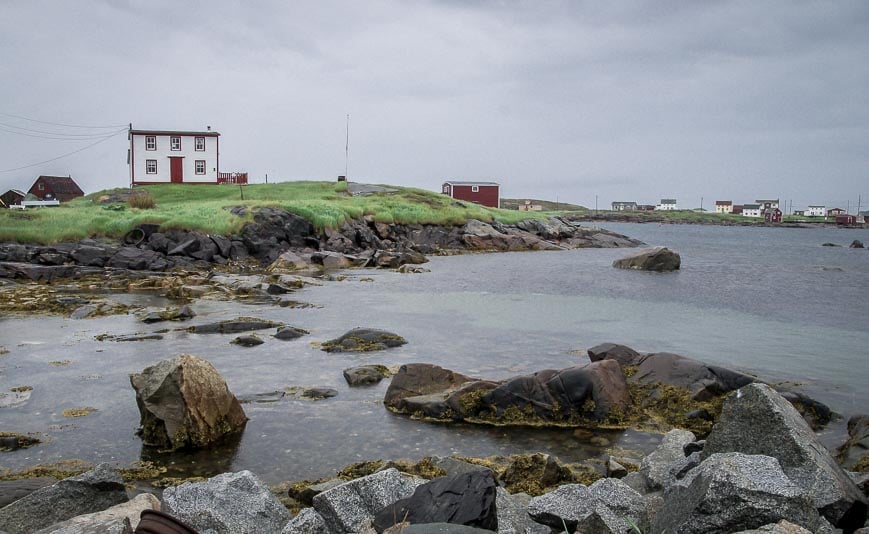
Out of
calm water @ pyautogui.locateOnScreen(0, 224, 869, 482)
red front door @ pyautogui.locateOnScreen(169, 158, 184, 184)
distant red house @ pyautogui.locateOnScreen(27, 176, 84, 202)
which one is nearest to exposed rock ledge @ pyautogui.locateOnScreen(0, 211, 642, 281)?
calm water @ pyautogui.locateOnScreen(0, 224, 869, 482)

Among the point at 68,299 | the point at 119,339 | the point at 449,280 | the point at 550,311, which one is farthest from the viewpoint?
the point at 449,280

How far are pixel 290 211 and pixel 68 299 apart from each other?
27.6 meters

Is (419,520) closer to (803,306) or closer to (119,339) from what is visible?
(119,339)

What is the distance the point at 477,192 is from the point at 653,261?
57009mm

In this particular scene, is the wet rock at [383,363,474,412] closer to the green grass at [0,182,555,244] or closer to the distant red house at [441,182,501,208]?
the green grass at [0,182,555,244]

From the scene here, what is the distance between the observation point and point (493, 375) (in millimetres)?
14438

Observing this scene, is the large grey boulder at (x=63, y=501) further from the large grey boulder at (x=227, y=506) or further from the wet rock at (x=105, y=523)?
the large grey boulder at (x=227, y=506)

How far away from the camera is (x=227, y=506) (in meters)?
6.45

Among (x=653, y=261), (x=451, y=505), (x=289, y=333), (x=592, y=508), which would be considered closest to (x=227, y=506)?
(x=451, y=505)

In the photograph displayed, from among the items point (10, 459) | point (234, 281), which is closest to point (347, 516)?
point (10, 459)

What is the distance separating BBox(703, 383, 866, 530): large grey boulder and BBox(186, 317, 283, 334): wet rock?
14586 mm

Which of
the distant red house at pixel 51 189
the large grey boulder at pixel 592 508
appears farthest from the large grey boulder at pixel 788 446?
the distant red house at pixel 51 189

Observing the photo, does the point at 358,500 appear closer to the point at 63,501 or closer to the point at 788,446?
the point at 63,501

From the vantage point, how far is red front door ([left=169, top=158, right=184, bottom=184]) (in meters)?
70.7
